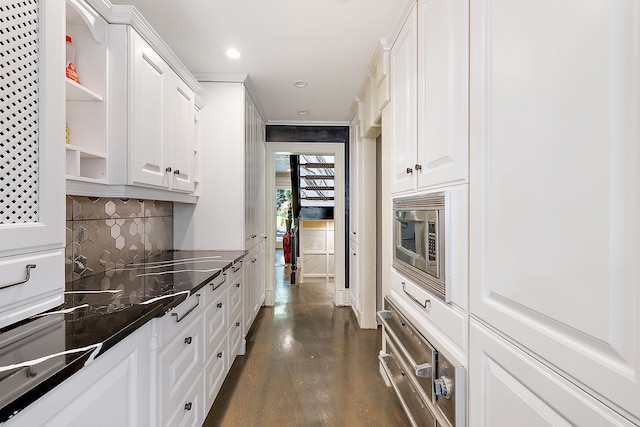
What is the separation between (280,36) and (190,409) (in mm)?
2207

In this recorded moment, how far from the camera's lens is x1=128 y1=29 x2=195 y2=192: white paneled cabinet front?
162 centimetres

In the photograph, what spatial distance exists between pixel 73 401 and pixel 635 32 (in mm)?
1356

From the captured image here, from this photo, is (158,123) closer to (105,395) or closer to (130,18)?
(130,18)

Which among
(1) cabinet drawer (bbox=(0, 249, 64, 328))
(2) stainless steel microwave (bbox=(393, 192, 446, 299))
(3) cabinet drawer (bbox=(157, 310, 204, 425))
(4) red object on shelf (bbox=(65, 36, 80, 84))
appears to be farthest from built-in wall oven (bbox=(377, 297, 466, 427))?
(4) red object on shelf (bbox=(65, 36, 80, 84))

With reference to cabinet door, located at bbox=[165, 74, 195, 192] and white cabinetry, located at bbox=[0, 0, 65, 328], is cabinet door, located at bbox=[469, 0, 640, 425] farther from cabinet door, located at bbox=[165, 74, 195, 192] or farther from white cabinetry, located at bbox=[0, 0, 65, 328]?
cabinet door, located at bbox=[165, 74, 195, 192]

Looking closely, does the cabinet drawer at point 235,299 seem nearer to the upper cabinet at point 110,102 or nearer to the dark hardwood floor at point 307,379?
the dark hardwood floor at point 307,379

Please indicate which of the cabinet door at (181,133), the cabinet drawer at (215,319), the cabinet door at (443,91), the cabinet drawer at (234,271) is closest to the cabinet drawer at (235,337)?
the cabinet drawer at (215,319)

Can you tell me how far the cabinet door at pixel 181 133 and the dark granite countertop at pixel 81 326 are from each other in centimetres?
70

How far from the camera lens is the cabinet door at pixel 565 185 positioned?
1.75 feet

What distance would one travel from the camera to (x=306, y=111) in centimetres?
368

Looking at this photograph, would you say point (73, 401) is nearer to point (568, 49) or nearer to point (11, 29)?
point (11, 29)

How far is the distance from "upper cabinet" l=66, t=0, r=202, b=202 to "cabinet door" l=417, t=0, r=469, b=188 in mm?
1397

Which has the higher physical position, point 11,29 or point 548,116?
point 11,29

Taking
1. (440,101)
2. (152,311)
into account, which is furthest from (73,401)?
(440,101)
